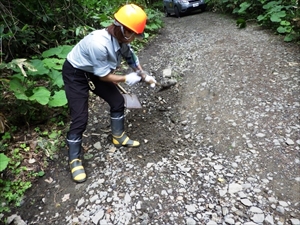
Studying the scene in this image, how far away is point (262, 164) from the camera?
2648mm

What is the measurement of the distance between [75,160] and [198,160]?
4.76ft

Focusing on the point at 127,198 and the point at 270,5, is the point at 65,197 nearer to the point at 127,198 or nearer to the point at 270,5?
the point at 127,198

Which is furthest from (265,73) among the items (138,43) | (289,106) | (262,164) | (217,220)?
(138,43)

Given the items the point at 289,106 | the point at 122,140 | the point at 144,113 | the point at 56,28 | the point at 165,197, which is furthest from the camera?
the point at 56,28

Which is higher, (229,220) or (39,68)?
(39,68)

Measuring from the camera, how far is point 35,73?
355 cm

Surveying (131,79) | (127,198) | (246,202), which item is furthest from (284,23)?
(127,198)

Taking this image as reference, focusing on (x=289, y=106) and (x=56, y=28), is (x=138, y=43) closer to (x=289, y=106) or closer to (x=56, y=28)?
(x=56, y=28)

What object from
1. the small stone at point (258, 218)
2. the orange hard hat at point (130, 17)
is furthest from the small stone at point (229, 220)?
the orange hard hat at point (130, 17)

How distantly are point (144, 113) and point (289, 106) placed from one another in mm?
2176

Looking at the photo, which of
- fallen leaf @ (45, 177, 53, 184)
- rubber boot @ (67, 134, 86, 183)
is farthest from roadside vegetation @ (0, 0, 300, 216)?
rubber boot @ (67, 134, 86, 183)

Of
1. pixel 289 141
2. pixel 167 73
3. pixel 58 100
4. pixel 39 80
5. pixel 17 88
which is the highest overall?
pixel 17 88

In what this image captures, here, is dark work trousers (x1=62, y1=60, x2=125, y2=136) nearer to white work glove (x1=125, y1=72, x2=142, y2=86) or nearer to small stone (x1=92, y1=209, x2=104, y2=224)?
white work glove (x1=125, y1=72, x2=142, y2=86)

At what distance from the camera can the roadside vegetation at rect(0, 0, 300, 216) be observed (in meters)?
2.92
